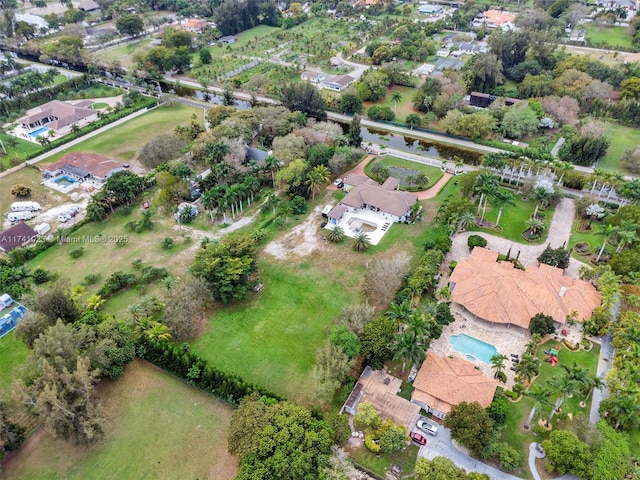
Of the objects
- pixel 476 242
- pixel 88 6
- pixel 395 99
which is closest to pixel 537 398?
pixel 476 242

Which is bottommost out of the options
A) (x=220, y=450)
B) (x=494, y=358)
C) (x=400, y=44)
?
(x=220, y=450)

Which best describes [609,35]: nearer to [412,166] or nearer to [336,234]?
[412,166]

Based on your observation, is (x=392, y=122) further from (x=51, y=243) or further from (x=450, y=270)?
(x=51, y=243)

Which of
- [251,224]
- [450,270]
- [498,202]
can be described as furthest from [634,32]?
[251,224]

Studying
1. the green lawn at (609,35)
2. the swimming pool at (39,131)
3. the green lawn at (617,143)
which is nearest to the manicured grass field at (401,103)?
the green lawn at (617,143)

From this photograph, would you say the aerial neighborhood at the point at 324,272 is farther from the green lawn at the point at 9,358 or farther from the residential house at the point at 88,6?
the residential house at the point at 88,6
